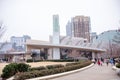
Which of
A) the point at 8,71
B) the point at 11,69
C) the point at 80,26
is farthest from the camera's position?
the point at 80,26

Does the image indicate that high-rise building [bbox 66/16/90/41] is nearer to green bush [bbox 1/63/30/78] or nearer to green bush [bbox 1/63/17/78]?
green bush [bbox 1/63/30/78]

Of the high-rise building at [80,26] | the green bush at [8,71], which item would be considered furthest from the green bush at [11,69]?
the high-rise building at [80,26]

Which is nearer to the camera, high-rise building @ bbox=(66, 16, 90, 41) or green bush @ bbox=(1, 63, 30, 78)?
green bush @ bbox=(1, 63, 30, 78)

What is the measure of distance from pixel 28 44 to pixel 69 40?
68.5 feet

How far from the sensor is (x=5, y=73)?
1436cm

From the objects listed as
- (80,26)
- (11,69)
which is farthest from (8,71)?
(80,26)

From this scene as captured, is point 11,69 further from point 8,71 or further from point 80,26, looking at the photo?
point 80,26

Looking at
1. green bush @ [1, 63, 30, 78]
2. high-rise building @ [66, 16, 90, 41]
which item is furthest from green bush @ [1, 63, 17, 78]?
high-rise building @ [66, 16, 90, 41]

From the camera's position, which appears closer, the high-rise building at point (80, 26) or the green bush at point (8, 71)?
the green bush at point (8, 71)

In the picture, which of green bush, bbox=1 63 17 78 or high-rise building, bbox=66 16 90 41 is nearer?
green bush, bbox=1 63 17 78

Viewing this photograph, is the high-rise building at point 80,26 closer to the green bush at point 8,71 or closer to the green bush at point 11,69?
the green bush at point 11,69

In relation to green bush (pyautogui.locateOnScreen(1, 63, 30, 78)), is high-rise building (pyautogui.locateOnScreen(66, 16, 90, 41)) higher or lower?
higher

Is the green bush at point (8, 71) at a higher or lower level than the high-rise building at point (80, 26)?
lower

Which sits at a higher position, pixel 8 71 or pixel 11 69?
pixel 11 69
